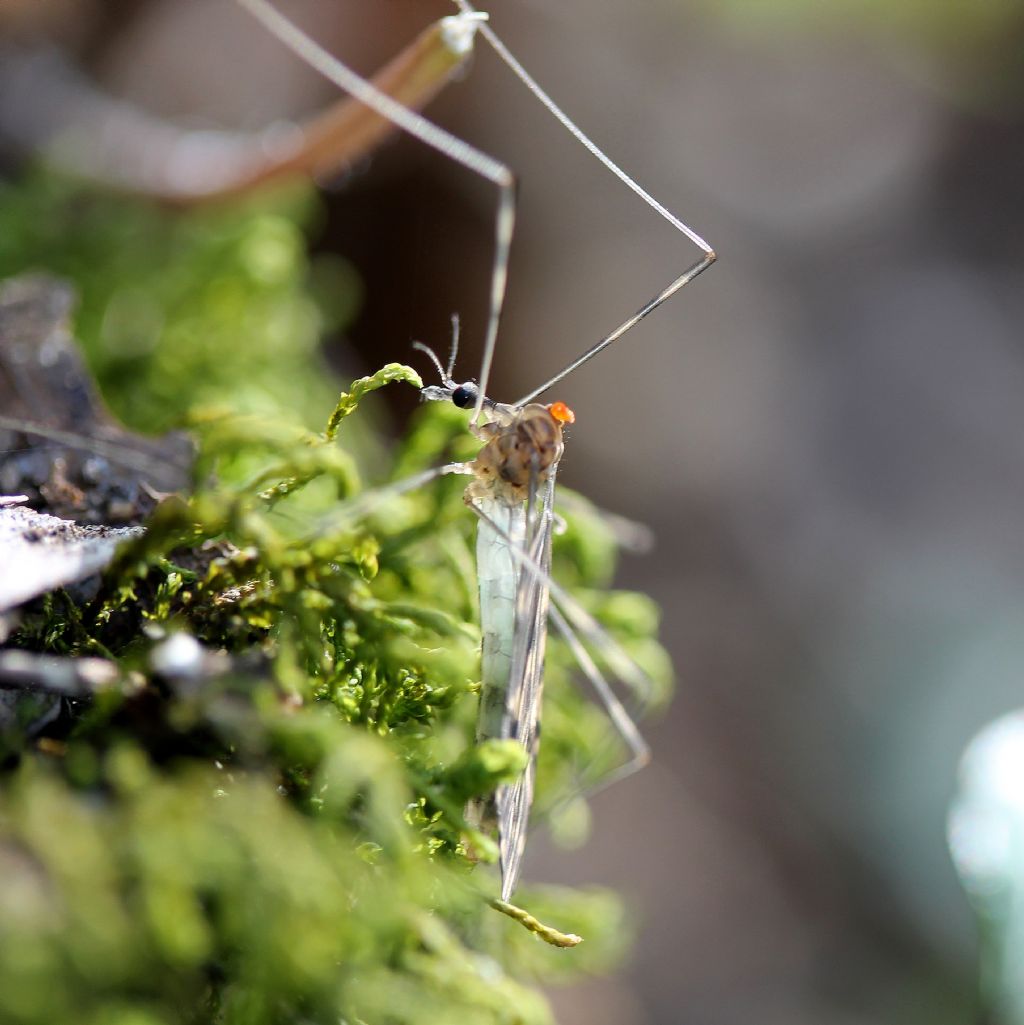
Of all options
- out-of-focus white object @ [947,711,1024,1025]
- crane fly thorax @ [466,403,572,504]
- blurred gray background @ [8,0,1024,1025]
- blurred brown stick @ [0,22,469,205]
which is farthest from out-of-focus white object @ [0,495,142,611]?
blurred gray background @ [8,0,1024,1025]

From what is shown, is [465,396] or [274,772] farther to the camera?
[465,396]

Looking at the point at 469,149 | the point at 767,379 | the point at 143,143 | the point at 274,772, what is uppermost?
the point at 767,379

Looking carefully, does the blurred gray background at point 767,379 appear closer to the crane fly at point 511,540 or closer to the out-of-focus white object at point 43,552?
the crane fly at point 511,540

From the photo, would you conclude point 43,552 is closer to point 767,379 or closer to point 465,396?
point 465,396

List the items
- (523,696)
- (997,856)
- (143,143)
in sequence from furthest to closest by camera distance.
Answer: (143,143), (997,856), (523,696)

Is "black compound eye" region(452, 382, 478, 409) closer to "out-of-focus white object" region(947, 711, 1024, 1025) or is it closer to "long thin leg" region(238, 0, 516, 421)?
"long thin leg" region(238, 0, 516, 421)

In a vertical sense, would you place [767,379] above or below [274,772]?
above

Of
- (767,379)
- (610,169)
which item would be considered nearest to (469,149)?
(610,169)
